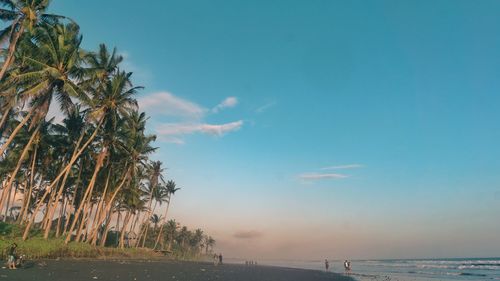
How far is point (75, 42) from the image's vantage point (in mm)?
31484

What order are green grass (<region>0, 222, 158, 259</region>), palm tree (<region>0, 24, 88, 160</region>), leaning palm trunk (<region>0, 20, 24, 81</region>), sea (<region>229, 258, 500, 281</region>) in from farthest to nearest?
sea (<region>229, 258, 500, 281</region>) → palm tree (<region>0, 24, 88, 160</region>) → green grass (<region>0, 222, 158, 259</region>) → leaning palm trunk (<region>0, 20, 24, 81</region>)

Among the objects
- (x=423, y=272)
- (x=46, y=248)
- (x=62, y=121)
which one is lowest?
(x=423, y=272)

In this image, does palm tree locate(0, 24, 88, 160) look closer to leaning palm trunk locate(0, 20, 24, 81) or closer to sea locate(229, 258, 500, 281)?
leaning palm trunk locate(0, 20, 24, 81)

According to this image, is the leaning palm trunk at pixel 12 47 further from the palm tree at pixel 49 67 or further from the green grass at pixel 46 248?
the green grass at pixel 46 248

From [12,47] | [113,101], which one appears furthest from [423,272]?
[12,47]

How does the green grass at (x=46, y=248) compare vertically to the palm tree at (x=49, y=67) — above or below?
below

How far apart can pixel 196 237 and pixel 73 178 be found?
349ft

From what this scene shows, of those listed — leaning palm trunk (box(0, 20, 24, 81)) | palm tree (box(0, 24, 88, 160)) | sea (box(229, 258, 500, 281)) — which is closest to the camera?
leaning palm trunk (box(0, 20, 24, 81))

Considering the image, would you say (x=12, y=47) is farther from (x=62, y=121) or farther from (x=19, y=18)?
(x=62, y=121)

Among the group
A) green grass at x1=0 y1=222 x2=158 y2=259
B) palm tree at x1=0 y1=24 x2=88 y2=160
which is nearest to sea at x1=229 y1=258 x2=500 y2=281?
green grass at x1=0 y1=222 x2=158 y2=259

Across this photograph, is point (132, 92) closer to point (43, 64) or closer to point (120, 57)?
point (120, 57)

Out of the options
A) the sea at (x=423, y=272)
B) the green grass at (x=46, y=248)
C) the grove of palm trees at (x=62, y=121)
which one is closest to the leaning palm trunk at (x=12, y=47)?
the grove of palm trees at (x=62, y=121)

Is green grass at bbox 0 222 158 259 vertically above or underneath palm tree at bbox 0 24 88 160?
underneath

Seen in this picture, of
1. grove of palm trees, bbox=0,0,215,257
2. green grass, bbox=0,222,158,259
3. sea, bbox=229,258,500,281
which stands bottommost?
sea, bbox=229,258,500,281
